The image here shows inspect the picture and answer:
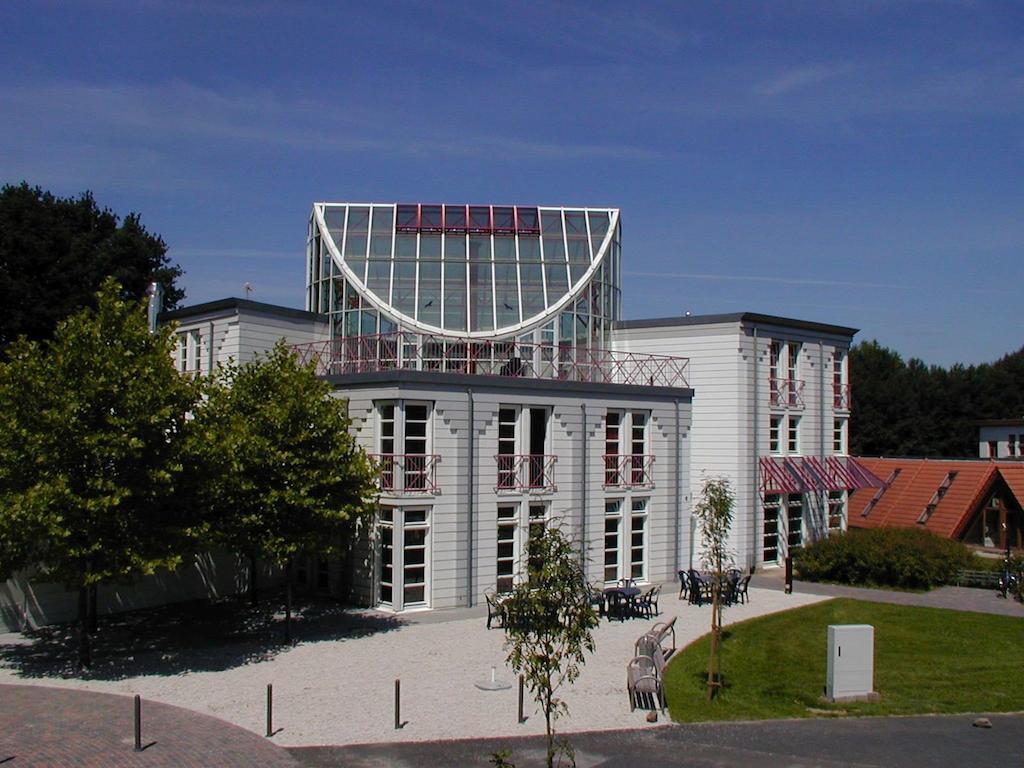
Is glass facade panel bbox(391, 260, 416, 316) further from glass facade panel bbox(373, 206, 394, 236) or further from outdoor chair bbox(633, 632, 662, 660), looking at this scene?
outdoor chair bbox(633, 632, 662, 660)

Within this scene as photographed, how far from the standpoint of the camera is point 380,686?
61.5 feet

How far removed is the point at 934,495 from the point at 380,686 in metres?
28.3

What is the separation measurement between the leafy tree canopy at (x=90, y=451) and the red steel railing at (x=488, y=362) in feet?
41.7

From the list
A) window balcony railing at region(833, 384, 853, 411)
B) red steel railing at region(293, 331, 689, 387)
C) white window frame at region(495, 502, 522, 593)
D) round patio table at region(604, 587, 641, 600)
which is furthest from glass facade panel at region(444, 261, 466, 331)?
window balcony railing at region(833, 384, 853, 411)

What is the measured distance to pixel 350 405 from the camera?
27.4m

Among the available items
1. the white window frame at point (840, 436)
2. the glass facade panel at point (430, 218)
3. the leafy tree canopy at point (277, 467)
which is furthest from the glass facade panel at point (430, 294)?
the white window frame at point (840, 436)

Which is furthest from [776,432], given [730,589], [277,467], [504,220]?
[277,467]

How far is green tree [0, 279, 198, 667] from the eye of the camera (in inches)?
713

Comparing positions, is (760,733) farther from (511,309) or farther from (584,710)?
(511,309)

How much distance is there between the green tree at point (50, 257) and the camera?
1661 inches

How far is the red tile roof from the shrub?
622 centimetres

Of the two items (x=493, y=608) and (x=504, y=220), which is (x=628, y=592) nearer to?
(x=493, y=608)

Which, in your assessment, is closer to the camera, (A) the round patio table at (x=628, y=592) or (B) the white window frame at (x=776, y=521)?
(A) the round patio table at (x=628, y=592)

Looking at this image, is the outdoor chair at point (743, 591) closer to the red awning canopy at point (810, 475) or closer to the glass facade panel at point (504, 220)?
the red awning canopy at point (810, 475)
